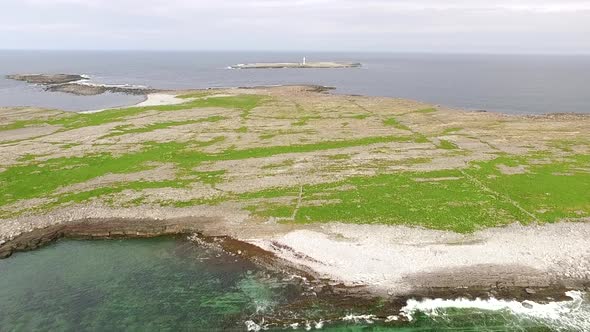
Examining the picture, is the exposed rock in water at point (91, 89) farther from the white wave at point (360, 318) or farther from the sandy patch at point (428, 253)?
the white wave at point (360, 318)

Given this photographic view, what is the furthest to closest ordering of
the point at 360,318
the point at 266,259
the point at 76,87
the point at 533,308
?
the point at 76,87, the point at 266,259, the point at 533,308, the point at 360,318

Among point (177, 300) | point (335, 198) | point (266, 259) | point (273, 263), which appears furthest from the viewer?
point (335, 198)

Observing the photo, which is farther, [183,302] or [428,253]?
[428,253]

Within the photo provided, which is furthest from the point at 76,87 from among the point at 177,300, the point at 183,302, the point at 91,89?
the point at 183,302

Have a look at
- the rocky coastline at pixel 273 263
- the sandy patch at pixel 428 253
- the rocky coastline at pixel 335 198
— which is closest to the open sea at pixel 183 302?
the rocky coastline at pixel 273 263

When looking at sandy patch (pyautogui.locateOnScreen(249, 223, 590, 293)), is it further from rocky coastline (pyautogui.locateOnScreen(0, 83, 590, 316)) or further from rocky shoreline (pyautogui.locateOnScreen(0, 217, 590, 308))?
rocky shoreline (pyautogui.locateOnScreen(0, 217, 590, 308))

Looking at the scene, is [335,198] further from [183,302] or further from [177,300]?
[177,300]

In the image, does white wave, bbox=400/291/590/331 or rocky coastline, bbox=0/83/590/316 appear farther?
rocky coastline, bbox=0/83/590/316

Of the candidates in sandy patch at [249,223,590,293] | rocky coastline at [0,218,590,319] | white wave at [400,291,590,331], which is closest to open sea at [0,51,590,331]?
white wave at [400,291,590,331]
